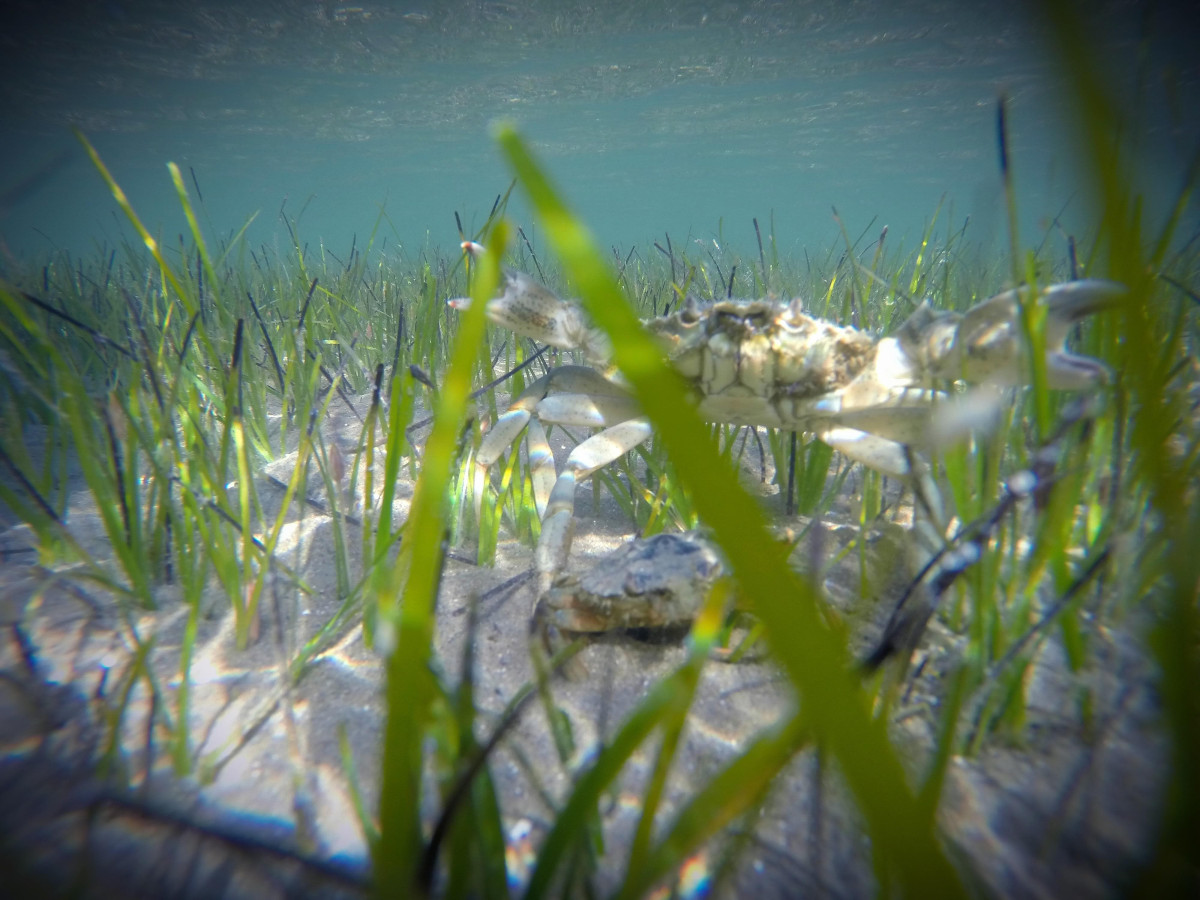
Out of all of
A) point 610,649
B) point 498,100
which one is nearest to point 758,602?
point 610,649

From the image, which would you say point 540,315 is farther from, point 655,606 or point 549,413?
point 655,606

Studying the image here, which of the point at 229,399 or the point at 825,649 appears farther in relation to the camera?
the point at 229,399

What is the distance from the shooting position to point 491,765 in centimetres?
162

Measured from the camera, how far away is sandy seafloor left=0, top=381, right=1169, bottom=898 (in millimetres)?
1308

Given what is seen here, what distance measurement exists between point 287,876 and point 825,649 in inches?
58.0

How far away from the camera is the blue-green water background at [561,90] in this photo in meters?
15.6

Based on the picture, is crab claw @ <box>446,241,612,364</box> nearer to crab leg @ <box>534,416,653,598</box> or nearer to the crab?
the crab

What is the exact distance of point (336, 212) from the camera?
256 feet

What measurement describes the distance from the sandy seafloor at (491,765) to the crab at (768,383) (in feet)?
1.21

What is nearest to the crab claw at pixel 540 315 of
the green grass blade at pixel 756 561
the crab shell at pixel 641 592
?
the crab shell at pixel 641 592

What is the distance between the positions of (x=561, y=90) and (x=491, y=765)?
1172 inches

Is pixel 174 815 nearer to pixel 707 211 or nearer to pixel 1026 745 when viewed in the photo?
pixel 1026 745

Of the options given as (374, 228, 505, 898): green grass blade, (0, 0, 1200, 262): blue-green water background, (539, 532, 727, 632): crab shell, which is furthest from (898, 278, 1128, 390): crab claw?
(374, 228, 505, 898): green grass blade

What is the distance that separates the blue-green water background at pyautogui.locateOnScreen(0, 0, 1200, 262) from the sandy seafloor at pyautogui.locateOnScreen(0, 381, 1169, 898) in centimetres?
145
